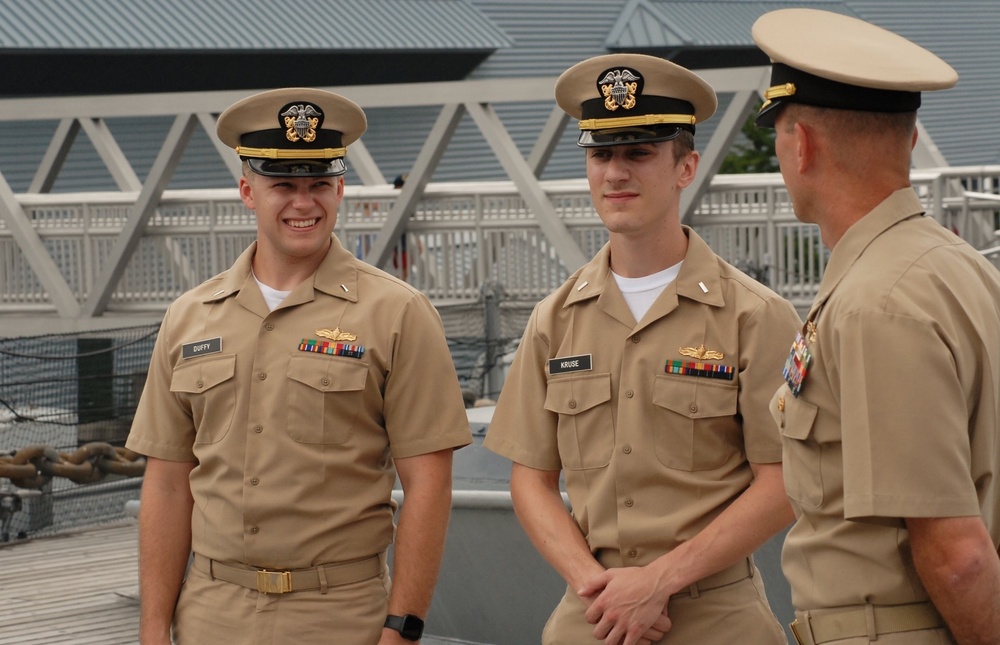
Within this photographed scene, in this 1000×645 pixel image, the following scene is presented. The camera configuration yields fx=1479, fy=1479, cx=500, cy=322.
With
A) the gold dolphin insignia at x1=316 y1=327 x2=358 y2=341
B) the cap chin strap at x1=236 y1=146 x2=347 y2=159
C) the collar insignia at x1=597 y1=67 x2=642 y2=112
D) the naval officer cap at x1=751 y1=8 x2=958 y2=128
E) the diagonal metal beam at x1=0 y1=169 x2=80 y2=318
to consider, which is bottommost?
the diagonal metal beam at x1=0 y1=169 x2=80 y2=318

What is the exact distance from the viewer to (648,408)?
3.18 m

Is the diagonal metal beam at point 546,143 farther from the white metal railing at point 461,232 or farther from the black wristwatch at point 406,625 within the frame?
the black wristwatch at point 406,625

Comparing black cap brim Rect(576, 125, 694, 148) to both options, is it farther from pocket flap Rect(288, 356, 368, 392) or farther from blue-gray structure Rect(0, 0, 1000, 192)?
blue-gray structure Rect(0, 0, 1000, 192)

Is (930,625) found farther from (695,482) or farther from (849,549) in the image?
(695,482)

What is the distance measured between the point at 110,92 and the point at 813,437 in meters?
19.7

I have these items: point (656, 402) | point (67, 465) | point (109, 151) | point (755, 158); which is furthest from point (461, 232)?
point (755, 158)

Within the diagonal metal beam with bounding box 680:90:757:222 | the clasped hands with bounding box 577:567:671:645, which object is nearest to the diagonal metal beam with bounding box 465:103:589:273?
the diagonal metal beam with bounding box 680:90:757:222

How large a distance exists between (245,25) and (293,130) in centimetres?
1909

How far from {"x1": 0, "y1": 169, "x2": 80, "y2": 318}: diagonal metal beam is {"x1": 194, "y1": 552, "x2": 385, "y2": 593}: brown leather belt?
10533 millimetres

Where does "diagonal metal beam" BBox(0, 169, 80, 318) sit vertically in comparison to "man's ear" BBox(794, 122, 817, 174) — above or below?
below

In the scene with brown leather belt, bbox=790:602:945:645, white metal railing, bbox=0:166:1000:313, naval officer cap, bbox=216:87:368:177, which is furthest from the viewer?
white metal railing, bbox=0:166:1000:313

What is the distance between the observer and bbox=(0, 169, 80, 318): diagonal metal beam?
43.7 feet

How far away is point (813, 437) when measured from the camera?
2488 millimetres

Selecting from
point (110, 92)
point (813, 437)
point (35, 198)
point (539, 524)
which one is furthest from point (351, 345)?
point (110, 92)
